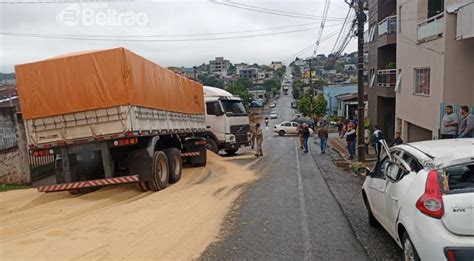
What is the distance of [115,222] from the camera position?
23.9 feet

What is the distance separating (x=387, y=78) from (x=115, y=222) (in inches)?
916

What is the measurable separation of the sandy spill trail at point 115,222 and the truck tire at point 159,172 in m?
0.25

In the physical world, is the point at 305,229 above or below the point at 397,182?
below

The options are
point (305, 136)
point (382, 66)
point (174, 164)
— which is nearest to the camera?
point (174, 164)

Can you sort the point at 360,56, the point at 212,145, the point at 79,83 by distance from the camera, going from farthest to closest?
the point at 212,145
the point at 360,56
the point at 79,83

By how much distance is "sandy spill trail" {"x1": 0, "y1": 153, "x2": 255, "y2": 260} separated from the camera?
18.9 ft

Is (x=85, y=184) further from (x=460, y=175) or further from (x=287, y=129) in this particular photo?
(x=287, y=129)

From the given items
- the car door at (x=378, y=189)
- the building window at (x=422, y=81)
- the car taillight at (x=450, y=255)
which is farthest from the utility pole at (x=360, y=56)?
the car taillight at (x=450, y=255)

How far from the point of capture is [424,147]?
17.3 feet

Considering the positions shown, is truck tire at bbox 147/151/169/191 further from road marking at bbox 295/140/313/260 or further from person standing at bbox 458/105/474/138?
person standing at bbox 458/105/474/138

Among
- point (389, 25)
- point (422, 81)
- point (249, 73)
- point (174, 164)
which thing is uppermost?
point (249, 73)

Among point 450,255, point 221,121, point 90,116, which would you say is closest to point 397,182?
point 450,255

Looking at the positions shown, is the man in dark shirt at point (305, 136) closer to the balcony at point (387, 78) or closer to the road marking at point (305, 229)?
the balcony at point (387, 78)

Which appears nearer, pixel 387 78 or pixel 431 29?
pixel 431 29
